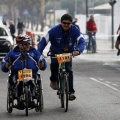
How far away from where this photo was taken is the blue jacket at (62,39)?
44.2 feet

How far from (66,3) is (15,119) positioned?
10285 centimetres

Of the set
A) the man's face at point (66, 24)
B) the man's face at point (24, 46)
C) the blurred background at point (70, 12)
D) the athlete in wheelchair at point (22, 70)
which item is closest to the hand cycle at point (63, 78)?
the man's face at point (66, 24)

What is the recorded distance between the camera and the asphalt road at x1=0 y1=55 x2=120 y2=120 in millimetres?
12195

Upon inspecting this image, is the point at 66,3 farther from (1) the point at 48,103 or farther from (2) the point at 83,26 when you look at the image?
(1) the point at 48,103

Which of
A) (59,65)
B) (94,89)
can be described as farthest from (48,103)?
(94,89)

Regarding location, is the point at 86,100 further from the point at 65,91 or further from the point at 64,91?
the point at 65,91

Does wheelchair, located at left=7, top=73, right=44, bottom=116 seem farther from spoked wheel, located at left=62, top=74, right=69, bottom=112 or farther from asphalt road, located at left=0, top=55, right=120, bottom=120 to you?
spoked wheel, located at left=62, top=74, right=69, bottom=112

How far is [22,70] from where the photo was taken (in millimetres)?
12039

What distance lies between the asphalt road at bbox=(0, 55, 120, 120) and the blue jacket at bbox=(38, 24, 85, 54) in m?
1.10

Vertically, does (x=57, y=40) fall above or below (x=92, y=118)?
above

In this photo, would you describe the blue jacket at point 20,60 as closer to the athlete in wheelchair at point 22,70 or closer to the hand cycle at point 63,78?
the athlete in wheelchair at point 22,70

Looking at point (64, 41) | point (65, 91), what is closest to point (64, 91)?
point (65, 91)

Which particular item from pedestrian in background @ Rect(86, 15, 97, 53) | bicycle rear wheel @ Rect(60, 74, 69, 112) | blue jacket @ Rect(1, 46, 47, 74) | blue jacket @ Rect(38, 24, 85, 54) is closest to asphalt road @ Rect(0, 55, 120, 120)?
bicycle rear wheel @ Rect(60, 74, 69, 112)

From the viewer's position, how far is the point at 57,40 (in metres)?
13.5
